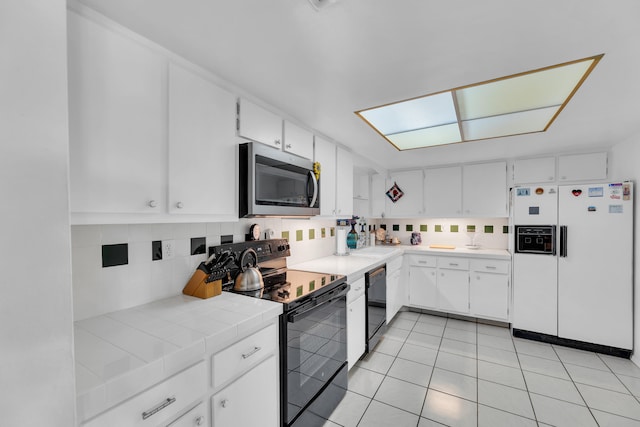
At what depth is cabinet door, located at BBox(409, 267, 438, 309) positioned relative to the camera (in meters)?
3.66

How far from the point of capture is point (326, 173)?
254 cm

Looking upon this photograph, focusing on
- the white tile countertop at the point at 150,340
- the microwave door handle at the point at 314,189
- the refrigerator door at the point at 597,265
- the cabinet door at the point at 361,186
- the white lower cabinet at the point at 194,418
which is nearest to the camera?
the white tile countertop at the point at 150,340

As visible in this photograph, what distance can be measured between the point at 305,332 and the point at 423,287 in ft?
8.49

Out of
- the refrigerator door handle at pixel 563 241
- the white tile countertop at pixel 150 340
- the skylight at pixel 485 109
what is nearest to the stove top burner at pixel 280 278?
the white tile countertop at pixel 150 340

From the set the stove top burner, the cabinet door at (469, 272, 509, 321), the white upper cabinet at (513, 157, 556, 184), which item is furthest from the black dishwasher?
the white upper cabinet at (513, 157, 556, 184)

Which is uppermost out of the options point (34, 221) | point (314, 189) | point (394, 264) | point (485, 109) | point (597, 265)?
point (485, 109)

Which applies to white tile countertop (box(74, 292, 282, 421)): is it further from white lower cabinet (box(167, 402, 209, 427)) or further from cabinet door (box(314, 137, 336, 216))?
cabinet door (box(314, 137, 336, 216))

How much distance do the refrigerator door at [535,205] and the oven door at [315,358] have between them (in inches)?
93.0

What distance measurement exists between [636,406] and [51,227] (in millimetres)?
3436

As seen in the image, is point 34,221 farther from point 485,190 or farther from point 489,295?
point 485,190

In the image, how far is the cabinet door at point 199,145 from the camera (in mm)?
1313

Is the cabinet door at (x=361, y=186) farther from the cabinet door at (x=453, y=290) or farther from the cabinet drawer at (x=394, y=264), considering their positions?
the cabinet door at (x=453, y=290)

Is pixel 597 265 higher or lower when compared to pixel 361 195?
lower

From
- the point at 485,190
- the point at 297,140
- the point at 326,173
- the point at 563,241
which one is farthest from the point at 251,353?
the point at 485,190
